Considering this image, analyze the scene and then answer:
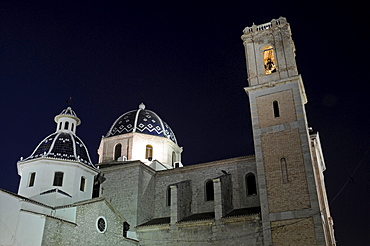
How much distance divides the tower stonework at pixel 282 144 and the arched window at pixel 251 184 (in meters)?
2.50

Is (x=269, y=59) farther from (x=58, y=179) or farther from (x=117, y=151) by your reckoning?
(x=58, y=179)

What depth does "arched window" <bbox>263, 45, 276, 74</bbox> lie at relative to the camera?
2267 cm

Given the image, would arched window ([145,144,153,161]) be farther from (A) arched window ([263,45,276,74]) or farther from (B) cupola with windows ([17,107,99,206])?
(A) arched window ([263,45,276,74])

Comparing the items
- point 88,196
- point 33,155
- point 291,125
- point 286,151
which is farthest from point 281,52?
point 33,155

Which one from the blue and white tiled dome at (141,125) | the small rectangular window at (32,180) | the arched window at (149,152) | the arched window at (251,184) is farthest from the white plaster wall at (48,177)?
the arched window at (251,184)

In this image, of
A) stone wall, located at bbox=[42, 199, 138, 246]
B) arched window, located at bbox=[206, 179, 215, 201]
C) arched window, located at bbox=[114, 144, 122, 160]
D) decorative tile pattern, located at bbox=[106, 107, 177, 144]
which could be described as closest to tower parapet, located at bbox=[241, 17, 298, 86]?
arched window, located at bbox=[206, 179, 215, 201]

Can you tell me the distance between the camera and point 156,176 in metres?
25.0

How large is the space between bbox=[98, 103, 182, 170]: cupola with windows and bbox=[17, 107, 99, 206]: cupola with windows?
6035 mm

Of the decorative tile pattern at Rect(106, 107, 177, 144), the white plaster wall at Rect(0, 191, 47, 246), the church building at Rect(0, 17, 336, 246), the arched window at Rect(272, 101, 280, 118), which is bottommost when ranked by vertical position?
the white plaster wall at Rect(0, 191, 47, 246)

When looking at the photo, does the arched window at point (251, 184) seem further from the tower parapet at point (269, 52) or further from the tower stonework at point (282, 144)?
the tower parapet at point (269, 52)

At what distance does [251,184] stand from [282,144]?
3667 millimetres

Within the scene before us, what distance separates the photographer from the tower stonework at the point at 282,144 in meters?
17.8

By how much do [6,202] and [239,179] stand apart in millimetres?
12841

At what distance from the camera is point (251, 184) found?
2214cm
